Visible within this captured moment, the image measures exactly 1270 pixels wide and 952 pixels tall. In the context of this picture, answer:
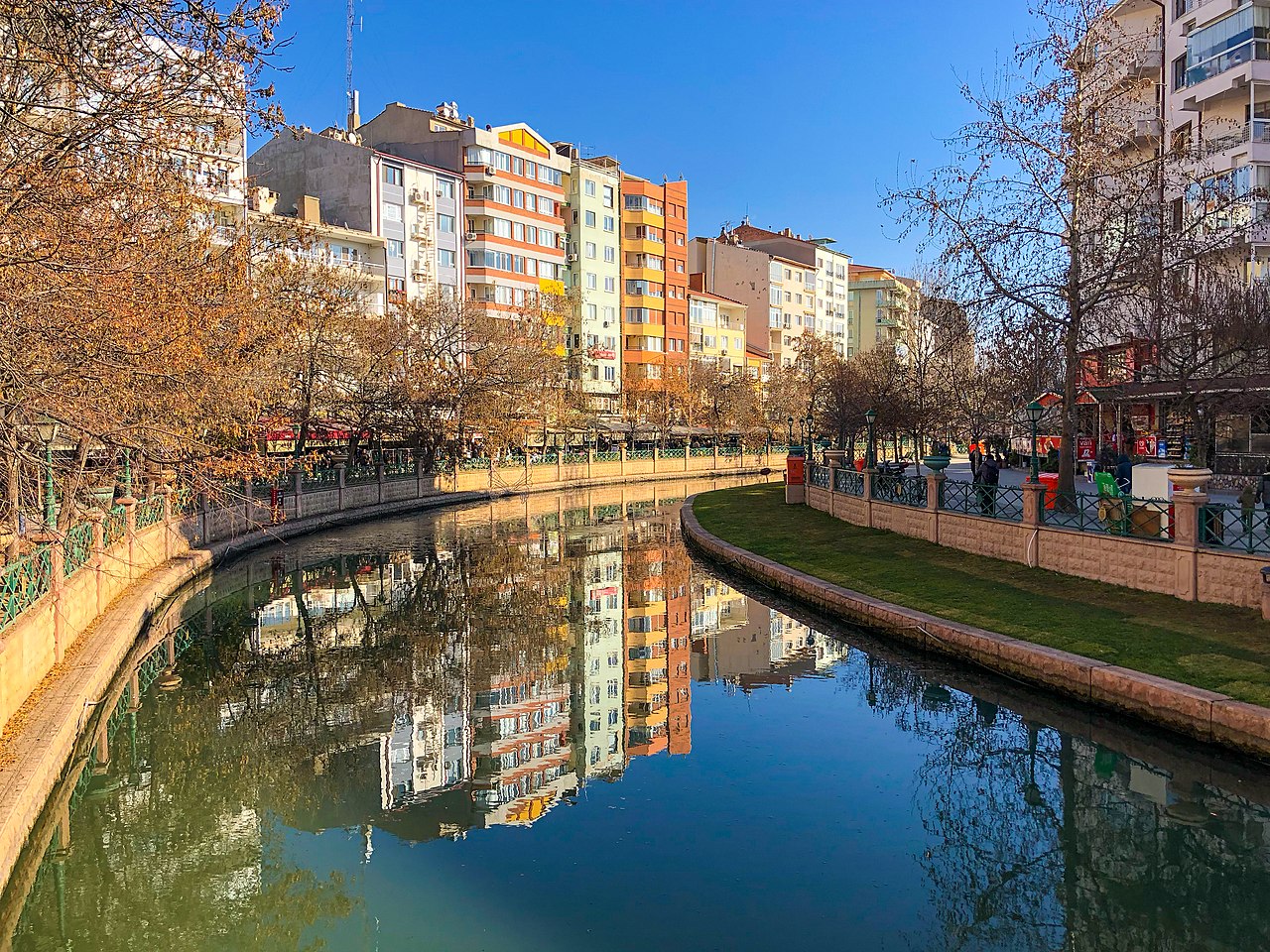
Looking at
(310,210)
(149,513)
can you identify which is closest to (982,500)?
(149,513)

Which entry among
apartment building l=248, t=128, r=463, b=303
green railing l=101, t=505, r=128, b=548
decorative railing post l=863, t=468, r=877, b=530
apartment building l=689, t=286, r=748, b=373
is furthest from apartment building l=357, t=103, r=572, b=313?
green railing l=101, t=505, r=128, b=548

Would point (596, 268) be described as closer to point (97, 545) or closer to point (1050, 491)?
point (1050, 491)

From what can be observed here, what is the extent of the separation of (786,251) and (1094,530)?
9300 cm

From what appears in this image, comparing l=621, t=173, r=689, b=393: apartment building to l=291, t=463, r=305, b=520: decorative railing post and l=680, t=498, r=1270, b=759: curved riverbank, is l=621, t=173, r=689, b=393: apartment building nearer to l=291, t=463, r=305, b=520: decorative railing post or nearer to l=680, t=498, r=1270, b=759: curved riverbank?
l=291, t=463, r=305, b=520: decorative railing post

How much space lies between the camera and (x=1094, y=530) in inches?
682

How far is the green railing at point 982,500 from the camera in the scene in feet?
66.2

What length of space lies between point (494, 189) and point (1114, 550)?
5482cm

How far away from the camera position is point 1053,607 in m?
15.9

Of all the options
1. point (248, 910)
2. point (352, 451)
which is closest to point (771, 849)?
point (248, 910)

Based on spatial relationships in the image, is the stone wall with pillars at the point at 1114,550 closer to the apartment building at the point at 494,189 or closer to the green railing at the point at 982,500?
the green railing at the point at 982,500

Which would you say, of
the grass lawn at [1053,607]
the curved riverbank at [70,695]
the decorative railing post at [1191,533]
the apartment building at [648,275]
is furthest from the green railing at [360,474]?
the apartment building at [648,275]

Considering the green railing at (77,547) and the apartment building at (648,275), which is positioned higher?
the apartment building at (648,275)

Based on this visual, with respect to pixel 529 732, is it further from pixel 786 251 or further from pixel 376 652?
pixel 786 251

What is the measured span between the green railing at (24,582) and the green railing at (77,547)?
0.75 m
